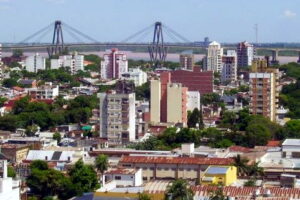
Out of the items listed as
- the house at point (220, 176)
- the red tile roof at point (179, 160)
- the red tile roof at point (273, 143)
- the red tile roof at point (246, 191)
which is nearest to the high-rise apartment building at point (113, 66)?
the red tile roof at point (273, 143)

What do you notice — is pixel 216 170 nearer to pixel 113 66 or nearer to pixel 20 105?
pixel 20 105

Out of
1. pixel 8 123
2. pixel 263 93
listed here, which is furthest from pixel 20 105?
pixel 263 93

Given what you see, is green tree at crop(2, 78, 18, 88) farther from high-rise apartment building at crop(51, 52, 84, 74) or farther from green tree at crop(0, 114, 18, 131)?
green tree at crop(0, 114, 18, 131)

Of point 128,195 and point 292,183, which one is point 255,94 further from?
point 128,195

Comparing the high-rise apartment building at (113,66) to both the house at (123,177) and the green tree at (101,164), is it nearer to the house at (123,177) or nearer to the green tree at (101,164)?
the green tree at (101,164)

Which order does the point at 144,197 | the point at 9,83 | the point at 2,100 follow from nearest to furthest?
the point at 144,197 < the point at 2,100 < the point at 9,83
